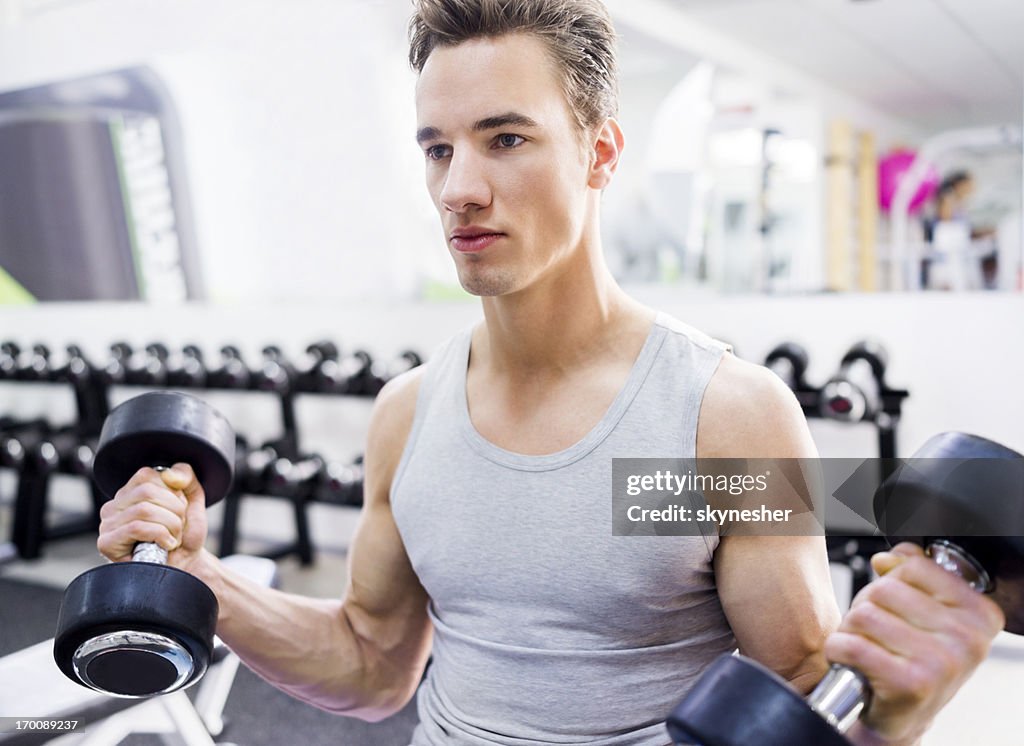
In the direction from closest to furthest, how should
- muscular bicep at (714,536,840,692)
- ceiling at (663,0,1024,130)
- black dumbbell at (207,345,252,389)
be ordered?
muscular bicep at (714,536,840,692)
black dumbbell at (207,345,252,389)
ceiling at (663,0,1024,130)

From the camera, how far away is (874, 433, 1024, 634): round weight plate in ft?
2.03

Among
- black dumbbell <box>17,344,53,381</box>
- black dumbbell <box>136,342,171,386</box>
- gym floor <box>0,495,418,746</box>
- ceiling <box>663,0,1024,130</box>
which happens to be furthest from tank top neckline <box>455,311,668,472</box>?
ceiling <box>663,0,1024,130</box>

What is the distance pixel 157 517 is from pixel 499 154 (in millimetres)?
576

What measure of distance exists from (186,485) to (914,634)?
2.69 ft

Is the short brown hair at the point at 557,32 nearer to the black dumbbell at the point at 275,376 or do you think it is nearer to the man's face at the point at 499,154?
the man's face at the point at 499,154

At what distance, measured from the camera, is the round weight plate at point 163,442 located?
103 centimetres

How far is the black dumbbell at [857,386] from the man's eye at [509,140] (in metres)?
1.56

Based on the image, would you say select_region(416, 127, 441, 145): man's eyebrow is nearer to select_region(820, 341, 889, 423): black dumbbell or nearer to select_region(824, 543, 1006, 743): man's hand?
select_region(824, 543, 1006, 743): man's hand

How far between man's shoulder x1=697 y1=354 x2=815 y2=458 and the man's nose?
0.34 metres

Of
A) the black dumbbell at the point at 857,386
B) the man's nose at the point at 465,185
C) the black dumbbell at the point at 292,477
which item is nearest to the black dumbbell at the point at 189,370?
the black dumbbell at the point at 292,477

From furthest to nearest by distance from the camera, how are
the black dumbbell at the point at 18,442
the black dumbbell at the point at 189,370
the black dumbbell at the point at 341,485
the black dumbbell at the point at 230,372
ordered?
the black dumbbell at the point at 18,442, the black dumbbell at the point at 189,370, the black dumbbell at the point at 230,372, the black dumbbell at the point at 341,485

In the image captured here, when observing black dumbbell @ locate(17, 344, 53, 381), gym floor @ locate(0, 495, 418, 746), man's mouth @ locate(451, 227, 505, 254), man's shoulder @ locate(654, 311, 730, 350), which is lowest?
gym floor @ locate(0, 495, 418, 746)

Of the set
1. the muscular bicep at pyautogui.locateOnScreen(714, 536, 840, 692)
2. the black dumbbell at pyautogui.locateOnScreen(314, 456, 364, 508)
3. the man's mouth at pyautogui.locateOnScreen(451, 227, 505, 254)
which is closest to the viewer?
the muscular bicep at pyautogui.locateOnScreen(714, 536, 840, 692)

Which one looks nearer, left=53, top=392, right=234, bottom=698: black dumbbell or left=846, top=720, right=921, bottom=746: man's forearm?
left=846, top=720, right=921, bottom=746: man's forearm
